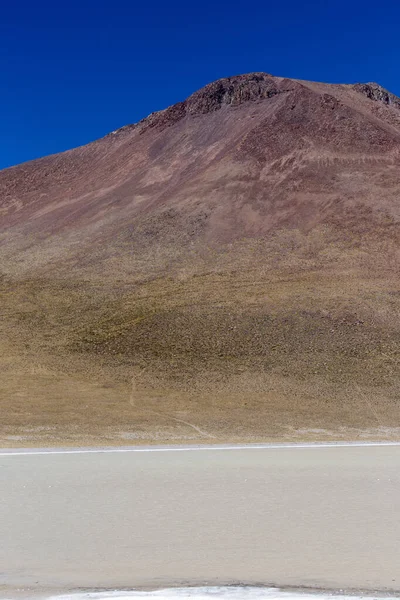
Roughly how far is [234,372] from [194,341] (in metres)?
4.29

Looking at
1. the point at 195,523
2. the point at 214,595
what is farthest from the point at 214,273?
the point at 214,595

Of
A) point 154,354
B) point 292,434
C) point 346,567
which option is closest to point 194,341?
point 154,354

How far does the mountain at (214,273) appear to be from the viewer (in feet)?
69.6

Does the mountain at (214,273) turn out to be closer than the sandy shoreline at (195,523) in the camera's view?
No

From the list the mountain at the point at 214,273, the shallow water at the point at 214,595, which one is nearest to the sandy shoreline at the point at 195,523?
the shallow water at the point at 214,595

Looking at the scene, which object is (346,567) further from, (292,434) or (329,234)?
(329,234)

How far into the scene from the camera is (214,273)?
41781 mm

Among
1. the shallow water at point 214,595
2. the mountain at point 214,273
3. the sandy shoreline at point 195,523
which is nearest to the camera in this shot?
the shallow water at point 214,595

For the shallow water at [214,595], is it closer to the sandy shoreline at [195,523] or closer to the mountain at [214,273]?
the sandy shoreline at [195,523]

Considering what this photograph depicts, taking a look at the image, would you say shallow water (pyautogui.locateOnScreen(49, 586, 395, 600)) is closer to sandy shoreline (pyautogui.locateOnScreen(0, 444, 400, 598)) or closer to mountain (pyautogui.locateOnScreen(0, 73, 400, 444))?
sandy shoreline (pyautogui.locateOnScreen(0, 444, 400, 598))

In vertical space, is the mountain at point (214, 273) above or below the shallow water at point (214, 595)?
above

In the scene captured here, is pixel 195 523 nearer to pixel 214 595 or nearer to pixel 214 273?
pixel 214 595

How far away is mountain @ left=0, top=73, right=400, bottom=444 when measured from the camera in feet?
69.6

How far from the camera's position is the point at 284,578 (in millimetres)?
5531
